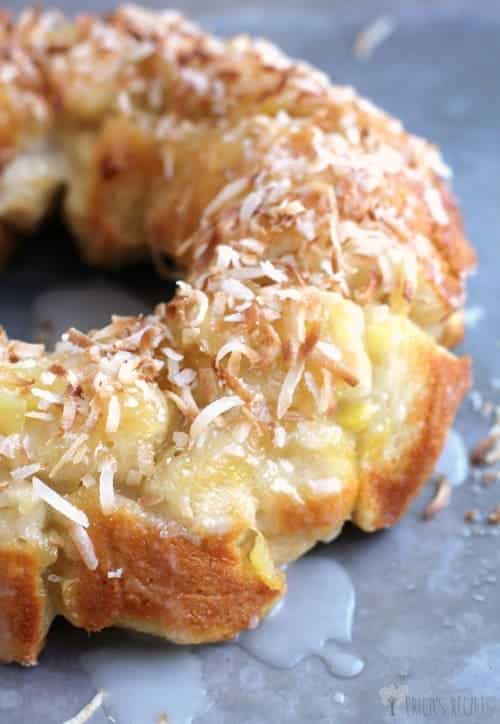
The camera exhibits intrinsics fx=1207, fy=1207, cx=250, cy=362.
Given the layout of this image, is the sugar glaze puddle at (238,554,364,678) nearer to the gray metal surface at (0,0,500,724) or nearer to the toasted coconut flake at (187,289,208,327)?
the gray metal surface at (0,0,500,724)

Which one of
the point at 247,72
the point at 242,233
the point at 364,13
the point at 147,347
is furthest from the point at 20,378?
the point at 364,13

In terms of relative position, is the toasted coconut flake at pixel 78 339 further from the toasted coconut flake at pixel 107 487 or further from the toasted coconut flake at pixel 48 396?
the toasted coconut flake at pixel 107 487

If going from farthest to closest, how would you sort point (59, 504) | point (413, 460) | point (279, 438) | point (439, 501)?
1. point (439, 501)
2. point (413, 460)
3. point (279, 438)
4. point (59, 504)

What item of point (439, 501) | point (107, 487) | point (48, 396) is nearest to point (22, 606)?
point (107, 487)

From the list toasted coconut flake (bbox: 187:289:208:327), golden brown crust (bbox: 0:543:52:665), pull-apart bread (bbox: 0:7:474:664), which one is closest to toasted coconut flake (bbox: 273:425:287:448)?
pull-apart bread (bbox: 0:7:474:664)

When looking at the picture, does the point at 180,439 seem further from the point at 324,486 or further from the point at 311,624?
the point at 311,624

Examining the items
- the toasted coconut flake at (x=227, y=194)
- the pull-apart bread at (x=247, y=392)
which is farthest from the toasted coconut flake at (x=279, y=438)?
the toasted coconut flake at (x=227, y=194)

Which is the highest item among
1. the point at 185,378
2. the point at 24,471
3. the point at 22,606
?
the point at 185,378
